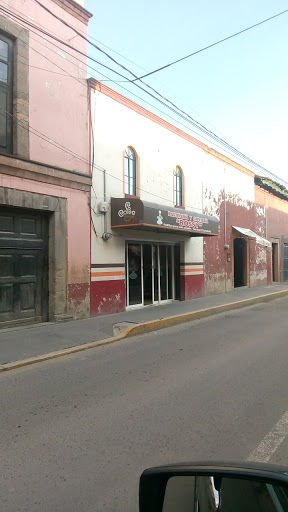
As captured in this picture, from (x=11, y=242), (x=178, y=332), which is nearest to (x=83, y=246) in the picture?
(x=11, y=242)

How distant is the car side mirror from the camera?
1220 mm

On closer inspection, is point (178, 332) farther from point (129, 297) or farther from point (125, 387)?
point (125, 387)

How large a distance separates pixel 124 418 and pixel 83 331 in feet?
15.2

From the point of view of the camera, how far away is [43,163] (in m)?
9.09

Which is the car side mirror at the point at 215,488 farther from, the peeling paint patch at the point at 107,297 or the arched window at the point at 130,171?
the arched window at the point at 130,171

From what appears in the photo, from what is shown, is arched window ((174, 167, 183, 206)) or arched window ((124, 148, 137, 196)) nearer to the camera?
arched window ((124, 148, 137, 196))

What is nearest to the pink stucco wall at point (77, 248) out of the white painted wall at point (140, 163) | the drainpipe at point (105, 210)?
the white painted wall at point (140, 163)

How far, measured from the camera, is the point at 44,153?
30.2 ft

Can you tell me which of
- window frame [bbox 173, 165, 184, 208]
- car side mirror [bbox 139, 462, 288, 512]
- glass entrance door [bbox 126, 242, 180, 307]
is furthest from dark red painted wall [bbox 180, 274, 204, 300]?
car side mirror [bbox 139, 462, 288, 512]

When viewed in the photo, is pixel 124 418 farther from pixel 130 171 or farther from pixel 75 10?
pixel 75 10

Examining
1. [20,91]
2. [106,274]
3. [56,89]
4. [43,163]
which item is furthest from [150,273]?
[20,91]

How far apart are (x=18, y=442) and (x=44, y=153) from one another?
715 cm

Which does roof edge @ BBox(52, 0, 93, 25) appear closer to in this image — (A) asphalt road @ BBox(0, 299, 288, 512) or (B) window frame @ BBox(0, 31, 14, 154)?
(B) window frame @ BBox(0, 31, 14, 154)

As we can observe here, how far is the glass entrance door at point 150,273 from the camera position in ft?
40.5
